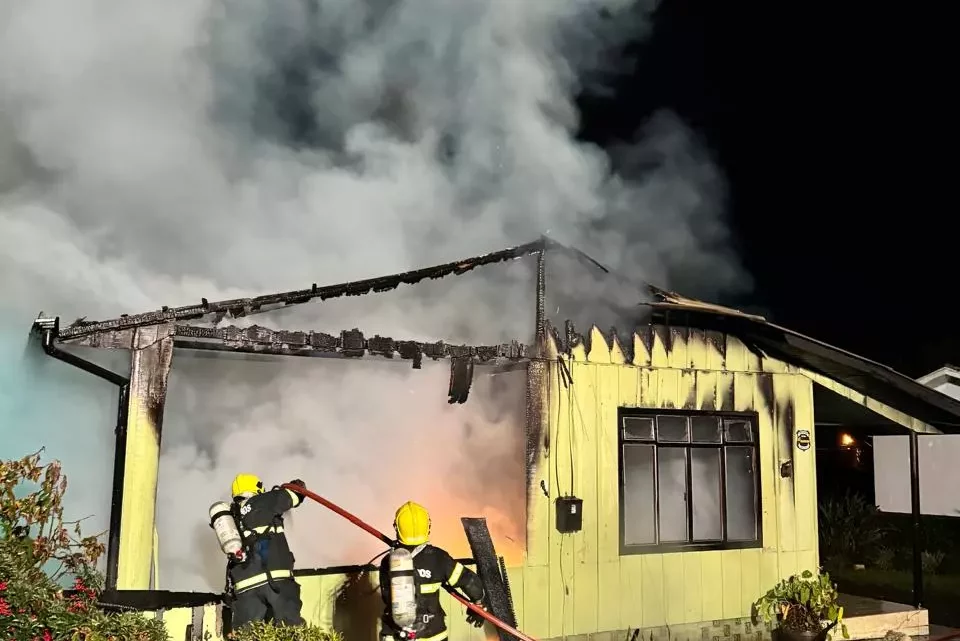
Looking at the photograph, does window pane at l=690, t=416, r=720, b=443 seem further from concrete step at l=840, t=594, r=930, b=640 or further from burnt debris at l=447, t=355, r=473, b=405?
burnt debris at l=447, t=355, r=473, b=405

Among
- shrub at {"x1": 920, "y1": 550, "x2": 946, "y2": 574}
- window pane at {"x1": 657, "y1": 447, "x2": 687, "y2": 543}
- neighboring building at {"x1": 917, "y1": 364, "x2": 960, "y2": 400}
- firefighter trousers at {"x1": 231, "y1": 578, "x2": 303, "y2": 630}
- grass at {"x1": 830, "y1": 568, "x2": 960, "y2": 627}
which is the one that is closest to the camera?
firefighter trousers at {"x1": 231, "y1": 578, "x2": 303, "y2": 630}

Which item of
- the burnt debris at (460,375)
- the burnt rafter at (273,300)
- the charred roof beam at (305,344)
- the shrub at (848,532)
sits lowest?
the shrub at (848,532)

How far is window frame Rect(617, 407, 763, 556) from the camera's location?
8273mm

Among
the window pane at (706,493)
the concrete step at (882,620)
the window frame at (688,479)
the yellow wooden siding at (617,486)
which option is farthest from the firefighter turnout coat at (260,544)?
the concrete step at (882,620)

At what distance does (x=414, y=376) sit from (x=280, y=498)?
2.94m

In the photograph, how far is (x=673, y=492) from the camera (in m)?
8.70

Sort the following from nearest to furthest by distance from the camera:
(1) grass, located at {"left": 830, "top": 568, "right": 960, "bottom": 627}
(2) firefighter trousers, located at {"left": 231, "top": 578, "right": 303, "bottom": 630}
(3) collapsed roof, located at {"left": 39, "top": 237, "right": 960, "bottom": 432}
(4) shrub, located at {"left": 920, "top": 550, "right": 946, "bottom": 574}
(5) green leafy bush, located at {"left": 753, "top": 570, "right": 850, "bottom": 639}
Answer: (2) firefighter trousers, located at {"left": 231, "top": 578, "right": 303, "bottom": 630}, (3) collapsed roof, located at {"left": 39, "top": 237, "right": 960, "bottom": 432}, (5) green leafy bush, located at {"left": 753, "top": 570, "right": 850, "bottom": 639}, (1) grass, located at {"left": 830, "top": 568, "right": 960, "bottom": 627}, (4) shrub, located at {"left": 920, "top": 550, "right": 946, "bottom": 574}

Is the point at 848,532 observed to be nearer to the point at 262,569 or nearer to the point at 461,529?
the point at 461,529

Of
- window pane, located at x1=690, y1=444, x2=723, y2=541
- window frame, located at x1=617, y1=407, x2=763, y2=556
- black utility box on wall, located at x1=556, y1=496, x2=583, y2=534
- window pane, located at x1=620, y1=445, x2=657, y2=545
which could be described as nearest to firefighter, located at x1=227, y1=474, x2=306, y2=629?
black utility box on wall, located at x1=556, y1=496, x2=583, y2=534

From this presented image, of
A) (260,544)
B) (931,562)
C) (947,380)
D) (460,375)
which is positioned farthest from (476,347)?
(947,380)

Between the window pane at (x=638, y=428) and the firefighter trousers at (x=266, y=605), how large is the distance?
404 cm

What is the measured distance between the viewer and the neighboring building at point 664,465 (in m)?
7.60

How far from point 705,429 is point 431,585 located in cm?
444

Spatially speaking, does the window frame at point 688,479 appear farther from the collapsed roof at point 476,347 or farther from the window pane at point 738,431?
the collapsed roof at point 476,347
